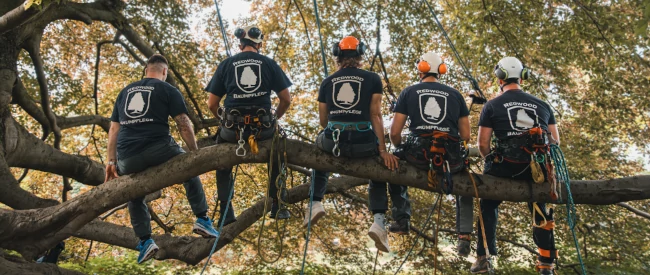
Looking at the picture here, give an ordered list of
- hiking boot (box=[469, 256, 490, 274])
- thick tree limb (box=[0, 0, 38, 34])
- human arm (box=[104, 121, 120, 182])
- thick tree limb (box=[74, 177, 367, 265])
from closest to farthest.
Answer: human arm (box=[104, 121, 120, 182]) < hiking boot (box=[469, 256, 490, 274]) < thick tree limb (box=[0, 0, 38, 34]) < thick tree limb (box=[74, 177, 367, 265])

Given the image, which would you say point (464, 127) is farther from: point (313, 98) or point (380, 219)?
point (313, 98)

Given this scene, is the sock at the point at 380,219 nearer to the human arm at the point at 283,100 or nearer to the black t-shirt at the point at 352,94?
the black t-shirt at the point at 352,94

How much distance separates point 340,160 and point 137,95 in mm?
1831

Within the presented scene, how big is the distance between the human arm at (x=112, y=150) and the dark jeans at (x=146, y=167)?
70 millimetres

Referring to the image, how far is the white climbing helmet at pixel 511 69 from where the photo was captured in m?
4.55

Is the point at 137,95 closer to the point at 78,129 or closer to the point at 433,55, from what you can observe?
the point at 433,55

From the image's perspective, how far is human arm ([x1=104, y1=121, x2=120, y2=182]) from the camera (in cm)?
438

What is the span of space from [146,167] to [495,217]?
3231 mm

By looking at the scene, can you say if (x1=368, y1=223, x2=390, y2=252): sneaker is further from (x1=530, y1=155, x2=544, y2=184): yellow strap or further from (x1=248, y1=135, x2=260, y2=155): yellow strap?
(x1=530, y1=155, x2=544, y2=184): yellow strap

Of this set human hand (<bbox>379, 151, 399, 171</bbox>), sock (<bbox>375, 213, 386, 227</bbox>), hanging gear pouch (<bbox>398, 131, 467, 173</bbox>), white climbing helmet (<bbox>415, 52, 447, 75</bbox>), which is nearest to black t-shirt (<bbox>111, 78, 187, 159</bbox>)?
human hand (<bbox>379, 151, 399, 171</bbox>)

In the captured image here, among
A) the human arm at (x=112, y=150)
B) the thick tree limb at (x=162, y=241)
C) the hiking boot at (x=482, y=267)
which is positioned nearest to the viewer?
the human arm at (x=112, y=150)

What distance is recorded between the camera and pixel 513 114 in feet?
14.6

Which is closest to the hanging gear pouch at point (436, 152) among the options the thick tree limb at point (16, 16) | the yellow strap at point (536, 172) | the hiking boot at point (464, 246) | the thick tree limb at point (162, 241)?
the yellow strap at point (536, 172)

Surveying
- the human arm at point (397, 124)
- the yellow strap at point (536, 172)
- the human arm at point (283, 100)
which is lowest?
the yellow strap at point (536, 172)
